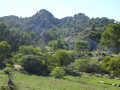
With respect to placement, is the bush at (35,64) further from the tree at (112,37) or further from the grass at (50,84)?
the tree at (112,37)

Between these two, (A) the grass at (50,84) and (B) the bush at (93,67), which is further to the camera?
(B) the bush at (93,67)

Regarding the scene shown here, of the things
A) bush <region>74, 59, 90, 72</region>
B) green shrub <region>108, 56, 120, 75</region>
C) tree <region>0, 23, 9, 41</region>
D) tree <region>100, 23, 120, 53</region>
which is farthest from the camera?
tree <region>0, 23, 9, 41</region>

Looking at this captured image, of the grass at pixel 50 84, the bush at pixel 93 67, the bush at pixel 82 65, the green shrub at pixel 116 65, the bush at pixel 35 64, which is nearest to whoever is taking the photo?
the grass at pixel 50 84

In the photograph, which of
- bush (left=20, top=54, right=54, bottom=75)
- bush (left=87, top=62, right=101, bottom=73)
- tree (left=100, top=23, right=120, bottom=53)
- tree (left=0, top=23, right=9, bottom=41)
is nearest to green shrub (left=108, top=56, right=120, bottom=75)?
tree (left=100, top=23, right=120, bottom=53)

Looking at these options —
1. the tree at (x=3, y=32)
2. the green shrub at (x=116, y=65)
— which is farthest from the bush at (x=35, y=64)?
the tree at (x=3, y=32)

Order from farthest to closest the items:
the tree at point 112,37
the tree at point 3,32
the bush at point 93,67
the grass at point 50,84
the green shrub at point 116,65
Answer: the tree at point 3,32
the bush at point 93,67
the tree at point 112,37
the green shrub at point 116,65
the grass at point 50,84

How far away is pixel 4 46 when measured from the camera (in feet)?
122

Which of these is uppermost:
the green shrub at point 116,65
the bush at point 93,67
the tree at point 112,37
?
the tree at point 112,37

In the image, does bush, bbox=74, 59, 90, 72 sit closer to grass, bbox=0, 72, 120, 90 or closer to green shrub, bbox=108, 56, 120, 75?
green shrub, bbox=108, 56, 120, 75

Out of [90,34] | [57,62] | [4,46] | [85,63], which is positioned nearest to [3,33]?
[4,46]

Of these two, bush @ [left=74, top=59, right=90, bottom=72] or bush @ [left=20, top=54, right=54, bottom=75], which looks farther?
bush @ [left=74, top=59, right=90, bottom=72]

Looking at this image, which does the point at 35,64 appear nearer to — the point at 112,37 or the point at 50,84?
the point at 50,84

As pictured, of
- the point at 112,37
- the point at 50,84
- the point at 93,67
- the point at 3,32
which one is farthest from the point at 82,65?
the point at 3,32

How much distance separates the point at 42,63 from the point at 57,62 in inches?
231
